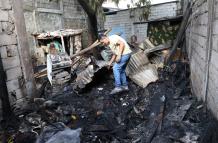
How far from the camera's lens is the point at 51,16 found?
492 inches

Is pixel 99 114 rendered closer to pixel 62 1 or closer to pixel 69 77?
pixel 69 77

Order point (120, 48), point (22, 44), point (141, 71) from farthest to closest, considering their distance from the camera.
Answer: point (141, 71) → point (120, 48) → point (22, 44)

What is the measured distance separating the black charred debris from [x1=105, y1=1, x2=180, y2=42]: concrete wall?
27.9ft

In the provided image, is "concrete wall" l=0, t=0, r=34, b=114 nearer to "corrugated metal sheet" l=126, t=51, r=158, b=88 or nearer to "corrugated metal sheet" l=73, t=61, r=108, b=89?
"corrugated metal sheet" l=73, t=61, r=108, b=89

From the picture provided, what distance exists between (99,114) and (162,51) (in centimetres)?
427

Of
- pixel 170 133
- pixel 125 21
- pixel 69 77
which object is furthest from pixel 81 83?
pixel 125 21

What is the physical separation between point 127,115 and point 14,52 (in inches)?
109

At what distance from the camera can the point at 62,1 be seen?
13.6 m

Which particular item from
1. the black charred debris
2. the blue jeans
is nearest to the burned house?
the black charred debris

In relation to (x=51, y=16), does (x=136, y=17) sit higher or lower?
lower

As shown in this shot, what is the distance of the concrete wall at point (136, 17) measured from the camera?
14457 mm

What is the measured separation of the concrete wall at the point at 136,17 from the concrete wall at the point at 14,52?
1043 centimetres

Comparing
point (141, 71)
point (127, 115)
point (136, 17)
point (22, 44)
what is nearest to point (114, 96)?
point (127, 115)

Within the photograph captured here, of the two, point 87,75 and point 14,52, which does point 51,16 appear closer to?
point 87,75
